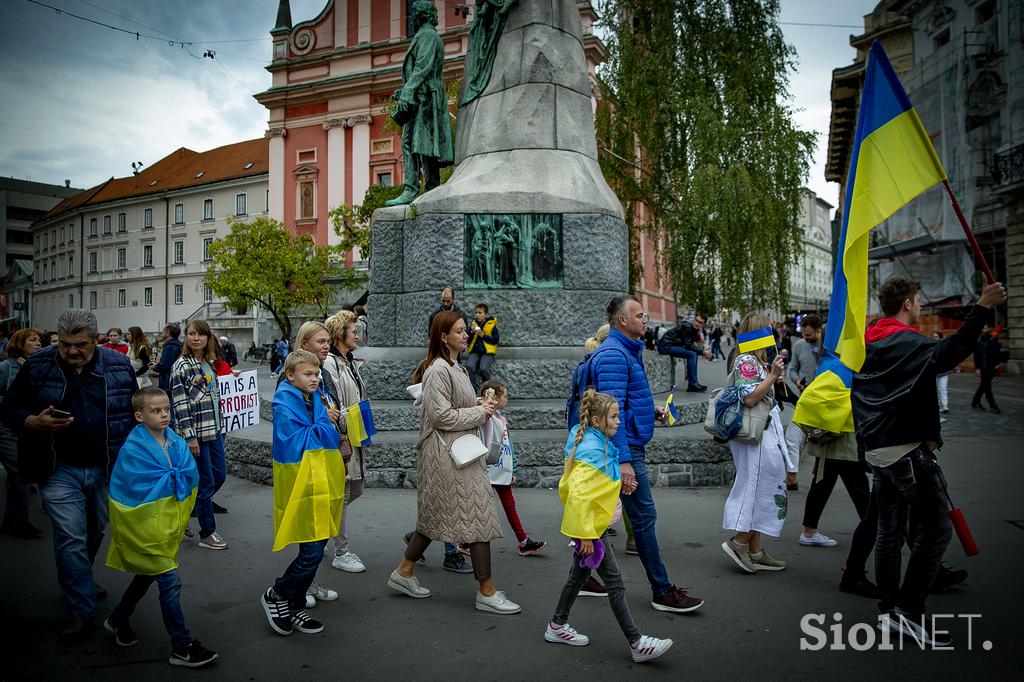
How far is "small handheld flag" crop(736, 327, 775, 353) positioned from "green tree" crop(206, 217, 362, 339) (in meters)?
27.5

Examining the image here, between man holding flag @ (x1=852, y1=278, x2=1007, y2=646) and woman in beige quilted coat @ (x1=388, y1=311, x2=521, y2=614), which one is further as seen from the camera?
woman in beige quilted coat @ (x1=388, y1=311, x2=521, y2=614)

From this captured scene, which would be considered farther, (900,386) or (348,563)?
(348,563)

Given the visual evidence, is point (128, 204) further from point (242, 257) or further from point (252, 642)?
point (252, 642)

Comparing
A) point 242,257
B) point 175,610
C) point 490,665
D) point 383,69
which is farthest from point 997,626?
point 383,69

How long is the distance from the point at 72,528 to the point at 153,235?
6082 cm

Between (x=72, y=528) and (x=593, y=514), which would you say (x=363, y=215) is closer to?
(x=72, y=528)

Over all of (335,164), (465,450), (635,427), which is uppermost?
(335,164)

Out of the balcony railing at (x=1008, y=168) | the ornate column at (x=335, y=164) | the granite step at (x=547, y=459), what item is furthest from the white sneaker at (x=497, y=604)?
the ornate column at (x=335, y=164)

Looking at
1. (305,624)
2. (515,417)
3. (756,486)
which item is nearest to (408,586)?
(305,624)

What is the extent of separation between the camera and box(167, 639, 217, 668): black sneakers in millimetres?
3365

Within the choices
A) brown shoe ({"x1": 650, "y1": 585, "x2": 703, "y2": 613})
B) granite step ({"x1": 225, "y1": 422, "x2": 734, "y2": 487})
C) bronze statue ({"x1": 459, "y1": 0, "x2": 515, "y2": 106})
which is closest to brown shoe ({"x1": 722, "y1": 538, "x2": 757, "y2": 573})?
brown shoe ({"x1": 650, "y1": 585, "x2": 703, "y2": 613})

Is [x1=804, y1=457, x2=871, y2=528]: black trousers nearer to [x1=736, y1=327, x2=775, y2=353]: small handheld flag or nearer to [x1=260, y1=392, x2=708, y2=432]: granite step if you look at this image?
[x1=736, y1=327, x2=775, y2=353]: small handheld flag

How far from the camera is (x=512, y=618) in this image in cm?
396

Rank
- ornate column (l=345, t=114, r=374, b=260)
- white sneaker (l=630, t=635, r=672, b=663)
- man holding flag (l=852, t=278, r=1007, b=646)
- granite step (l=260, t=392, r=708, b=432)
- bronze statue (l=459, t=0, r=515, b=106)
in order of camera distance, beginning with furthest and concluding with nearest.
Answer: ornate column (l=345, t=114, r=374, b=260) → bronze statue (l=459, t=0, r=515, b=106) → granite step (l=260, t=392, r=708, b=432) → man holding flag (l=852, t=278, r=1007, b=646) → white sneaker (l=630, t=635, r=672, b=663)
